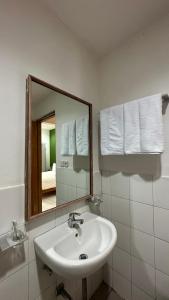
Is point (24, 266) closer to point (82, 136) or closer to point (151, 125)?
point (82, 136)

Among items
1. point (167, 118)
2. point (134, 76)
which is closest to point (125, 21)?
point (134, 76)

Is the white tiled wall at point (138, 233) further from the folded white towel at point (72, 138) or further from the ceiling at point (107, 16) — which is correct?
the ceiling at point (107, 16)

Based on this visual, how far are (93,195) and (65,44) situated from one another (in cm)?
135

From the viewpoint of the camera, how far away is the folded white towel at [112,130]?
1.34 meters

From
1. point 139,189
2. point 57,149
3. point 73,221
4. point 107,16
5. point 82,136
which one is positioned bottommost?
point 73,221

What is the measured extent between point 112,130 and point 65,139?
1.42 ft

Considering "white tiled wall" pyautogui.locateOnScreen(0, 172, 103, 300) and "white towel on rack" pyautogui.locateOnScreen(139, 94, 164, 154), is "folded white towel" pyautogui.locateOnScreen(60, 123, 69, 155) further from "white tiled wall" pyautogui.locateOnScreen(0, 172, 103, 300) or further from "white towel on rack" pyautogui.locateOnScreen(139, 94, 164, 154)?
"white towel on rack" pyautogui.locateOnScreen(139, 94, 164, 154)

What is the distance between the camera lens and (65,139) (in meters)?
1.31

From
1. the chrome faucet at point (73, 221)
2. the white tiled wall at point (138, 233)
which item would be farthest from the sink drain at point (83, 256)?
the white tiled wall at point (138, 233)

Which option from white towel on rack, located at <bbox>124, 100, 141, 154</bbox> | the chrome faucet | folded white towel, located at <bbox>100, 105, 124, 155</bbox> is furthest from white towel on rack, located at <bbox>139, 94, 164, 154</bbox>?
the chrome faucet

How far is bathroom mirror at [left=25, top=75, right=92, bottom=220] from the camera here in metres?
0.98

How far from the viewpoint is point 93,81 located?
158cm

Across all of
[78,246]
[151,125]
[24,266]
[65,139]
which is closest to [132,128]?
[151,125]

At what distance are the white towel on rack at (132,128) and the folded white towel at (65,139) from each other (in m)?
0.49
